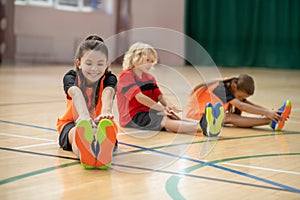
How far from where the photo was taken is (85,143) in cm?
210

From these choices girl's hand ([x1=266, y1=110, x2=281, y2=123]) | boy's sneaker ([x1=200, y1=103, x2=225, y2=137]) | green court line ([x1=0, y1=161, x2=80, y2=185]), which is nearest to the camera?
green court line ([x1=0, y1=161, x2=80, y2=185])

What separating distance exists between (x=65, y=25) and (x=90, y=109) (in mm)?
8661

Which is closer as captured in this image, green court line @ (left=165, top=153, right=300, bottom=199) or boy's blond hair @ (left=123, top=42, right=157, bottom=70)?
green court line @ (left=165, top=153, right=300, bottom=199)

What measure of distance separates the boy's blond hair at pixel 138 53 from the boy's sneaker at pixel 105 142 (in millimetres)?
934

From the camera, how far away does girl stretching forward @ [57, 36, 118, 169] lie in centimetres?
209

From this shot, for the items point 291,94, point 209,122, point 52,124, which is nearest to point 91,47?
point 209,122

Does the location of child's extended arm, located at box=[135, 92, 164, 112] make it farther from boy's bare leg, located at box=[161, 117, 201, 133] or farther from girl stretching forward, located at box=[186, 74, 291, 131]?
girl stretching forward, located at box=[186, 74, 291, 131]

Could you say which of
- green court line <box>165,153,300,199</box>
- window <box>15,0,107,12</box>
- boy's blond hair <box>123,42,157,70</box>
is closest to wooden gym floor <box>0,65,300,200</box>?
green court line <box>165,153,300,199</box>

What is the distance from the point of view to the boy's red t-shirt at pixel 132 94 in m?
3.22

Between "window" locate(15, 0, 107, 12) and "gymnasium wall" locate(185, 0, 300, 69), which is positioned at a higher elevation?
"window" locate(15, 0, 107, 12)

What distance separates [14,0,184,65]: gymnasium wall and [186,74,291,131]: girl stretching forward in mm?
6276

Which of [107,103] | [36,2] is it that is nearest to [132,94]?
[107,103]

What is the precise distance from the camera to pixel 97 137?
2084 mm

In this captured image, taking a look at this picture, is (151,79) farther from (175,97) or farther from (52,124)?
(175,97)
